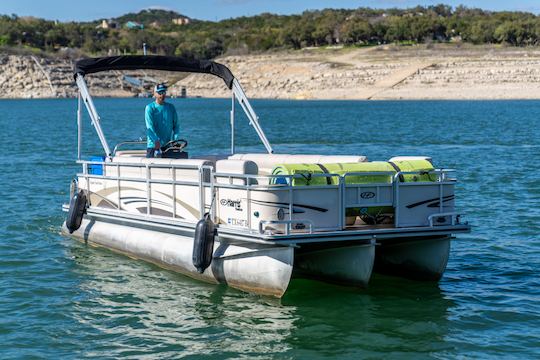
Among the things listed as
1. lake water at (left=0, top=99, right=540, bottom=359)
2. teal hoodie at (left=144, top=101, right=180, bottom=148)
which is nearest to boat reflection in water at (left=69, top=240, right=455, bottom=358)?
lake water at (left=0, top=99, right=540, bottom=359)

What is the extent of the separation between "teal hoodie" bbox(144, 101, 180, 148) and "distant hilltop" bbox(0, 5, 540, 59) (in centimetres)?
9485

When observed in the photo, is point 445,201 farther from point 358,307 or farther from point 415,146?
point 415,146

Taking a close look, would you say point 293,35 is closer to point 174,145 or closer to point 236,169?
point 174,145

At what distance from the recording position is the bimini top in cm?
1459

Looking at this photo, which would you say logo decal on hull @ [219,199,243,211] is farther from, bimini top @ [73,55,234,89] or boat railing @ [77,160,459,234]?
bimini top @ [73,55,234,89]

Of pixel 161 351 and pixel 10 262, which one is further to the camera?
pixel 10 262

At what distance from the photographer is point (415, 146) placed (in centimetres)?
3575

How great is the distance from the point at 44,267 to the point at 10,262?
661mm

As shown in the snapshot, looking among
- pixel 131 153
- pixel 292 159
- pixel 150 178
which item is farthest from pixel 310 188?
pixel 131 153

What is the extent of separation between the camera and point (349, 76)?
116125 mm

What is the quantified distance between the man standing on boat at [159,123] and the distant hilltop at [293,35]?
9486 cm

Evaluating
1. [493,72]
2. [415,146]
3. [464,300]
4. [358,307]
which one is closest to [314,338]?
[358,307]

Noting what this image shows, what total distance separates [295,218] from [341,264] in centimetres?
106

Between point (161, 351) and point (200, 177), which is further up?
point (200, 177)
